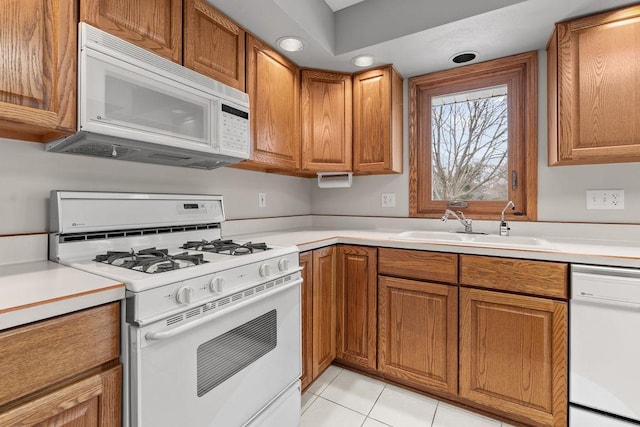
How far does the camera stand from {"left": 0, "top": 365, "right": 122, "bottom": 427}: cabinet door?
69 centimetres

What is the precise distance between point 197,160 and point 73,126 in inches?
22.4

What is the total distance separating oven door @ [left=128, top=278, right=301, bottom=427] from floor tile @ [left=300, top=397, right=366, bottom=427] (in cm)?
16

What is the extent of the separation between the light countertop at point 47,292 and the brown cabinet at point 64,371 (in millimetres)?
24

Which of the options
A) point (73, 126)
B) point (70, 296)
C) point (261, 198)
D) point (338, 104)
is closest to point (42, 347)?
point (70, 296)

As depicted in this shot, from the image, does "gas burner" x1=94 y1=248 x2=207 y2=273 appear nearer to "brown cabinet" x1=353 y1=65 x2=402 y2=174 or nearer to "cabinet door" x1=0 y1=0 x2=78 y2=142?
"cabinet door" x1=0 y1=0 x2=78 y2=142

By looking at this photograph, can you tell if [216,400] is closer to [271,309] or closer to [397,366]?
[271,309]

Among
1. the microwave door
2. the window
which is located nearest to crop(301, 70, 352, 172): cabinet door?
the window

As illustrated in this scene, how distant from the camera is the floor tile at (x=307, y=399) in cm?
166

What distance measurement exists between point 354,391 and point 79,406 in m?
1.41

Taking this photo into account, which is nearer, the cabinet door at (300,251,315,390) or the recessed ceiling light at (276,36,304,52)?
Result: the cabinet door at (300,251,315,390)

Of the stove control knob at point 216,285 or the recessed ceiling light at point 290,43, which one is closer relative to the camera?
the stove control knob at point 216,285

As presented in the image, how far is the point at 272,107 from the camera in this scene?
1908mm

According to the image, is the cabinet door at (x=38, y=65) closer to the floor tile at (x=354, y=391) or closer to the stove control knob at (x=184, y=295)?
the stove control knob at (x=184, y=295)

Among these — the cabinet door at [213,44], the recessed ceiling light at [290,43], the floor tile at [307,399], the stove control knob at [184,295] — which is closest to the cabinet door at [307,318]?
the floor tile at [307,399]
